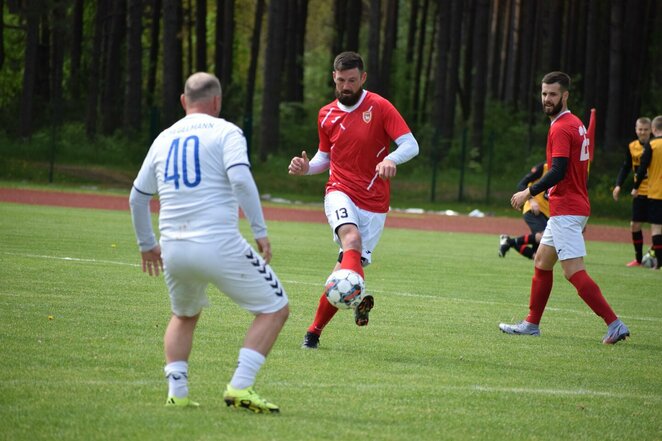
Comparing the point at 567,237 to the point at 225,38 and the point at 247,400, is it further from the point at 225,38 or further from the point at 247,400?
the point at 225,38

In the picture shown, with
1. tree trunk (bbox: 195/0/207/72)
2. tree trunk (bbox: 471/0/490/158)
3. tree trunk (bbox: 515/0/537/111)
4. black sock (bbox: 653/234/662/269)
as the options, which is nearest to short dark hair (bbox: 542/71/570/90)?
black sock (bbox: 653/234/662/269)

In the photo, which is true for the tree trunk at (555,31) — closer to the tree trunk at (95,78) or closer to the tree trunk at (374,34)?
the tree trunk at (374,34)

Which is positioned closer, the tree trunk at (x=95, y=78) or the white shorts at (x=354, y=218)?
the white shorts at (x=354, y=218)

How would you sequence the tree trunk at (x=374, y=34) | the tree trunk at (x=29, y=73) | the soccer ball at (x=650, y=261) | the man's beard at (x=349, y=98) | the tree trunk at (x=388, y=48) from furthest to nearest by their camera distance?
the tree trunk at (x=388, y=48) < the tree trunk at (x=374, y=34) < the tree trunk at (x=29, y=73) < the soccer ball at (x=650, y=261) < the man's beard at (x=349, y=98)

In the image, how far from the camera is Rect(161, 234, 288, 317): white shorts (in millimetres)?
6102

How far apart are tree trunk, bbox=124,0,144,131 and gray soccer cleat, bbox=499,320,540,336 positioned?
31.2 metres

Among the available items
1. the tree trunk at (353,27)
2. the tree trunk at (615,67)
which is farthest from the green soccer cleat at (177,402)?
the tree trunk at (353,27)

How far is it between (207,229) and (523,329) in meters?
5.04

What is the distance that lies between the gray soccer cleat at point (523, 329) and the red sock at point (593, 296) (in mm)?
572

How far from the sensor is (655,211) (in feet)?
61.6

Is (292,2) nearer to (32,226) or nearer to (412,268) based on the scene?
(32,226)

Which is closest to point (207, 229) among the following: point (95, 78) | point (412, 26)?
point (95, 78)

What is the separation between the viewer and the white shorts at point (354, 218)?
902cm

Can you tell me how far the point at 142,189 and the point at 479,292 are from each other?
807 centimetres
